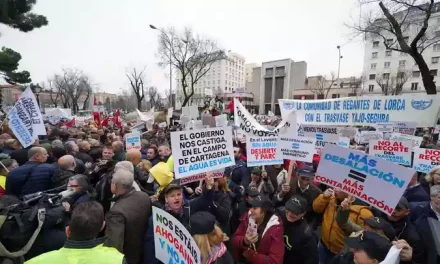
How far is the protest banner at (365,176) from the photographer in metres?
2.64

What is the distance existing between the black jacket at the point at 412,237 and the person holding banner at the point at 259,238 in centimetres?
112

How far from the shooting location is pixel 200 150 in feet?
11.6

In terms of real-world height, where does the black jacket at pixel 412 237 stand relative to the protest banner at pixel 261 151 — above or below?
below

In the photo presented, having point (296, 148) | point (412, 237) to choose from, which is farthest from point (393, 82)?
point (412, 237)

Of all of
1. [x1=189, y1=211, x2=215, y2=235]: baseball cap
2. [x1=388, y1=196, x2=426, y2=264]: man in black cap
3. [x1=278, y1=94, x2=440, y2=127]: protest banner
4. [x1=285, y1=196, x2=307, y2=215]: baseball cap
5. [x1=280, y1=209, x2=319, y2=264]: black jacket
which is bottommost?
[x1=280, y1=209, x2=319, y2=264]: black jacket

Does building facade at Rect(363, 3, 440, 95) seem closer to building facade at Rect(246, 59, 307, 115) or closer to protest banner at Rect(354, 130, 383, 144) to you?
building facade at Rect(246, 59, 307, 115)

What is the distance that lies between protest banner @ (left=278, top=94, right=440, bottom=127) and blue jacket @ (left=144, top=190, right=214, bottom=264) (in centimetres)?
315

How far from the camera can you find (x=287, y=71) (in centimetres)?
7569

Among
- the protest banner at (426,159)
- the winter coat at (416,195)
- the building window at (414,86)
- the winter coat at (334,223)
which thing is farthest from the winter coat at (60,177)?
the building window at (414,86)

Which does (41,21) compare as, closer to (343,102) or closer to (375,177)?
(343,102)

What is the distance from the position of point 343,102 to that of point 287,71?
74015 millimetres

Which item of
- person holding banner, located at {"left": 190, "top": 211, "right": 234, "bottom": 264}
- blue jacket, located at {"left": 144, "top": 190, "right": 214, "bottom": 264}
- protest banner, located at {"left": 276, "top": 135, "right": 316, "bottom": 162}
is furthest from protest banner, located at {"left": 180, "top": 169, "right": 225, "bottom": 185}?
protest banner, located at {"left": 276, "top": 135, "right": 316, "bottom": 162}

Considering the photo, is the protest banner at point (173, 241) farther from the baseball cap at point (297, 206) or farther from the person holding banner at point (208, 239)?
the baseball cap at point (297, 206)

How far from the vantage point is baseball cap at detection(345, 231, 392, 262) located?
2.02 metres
